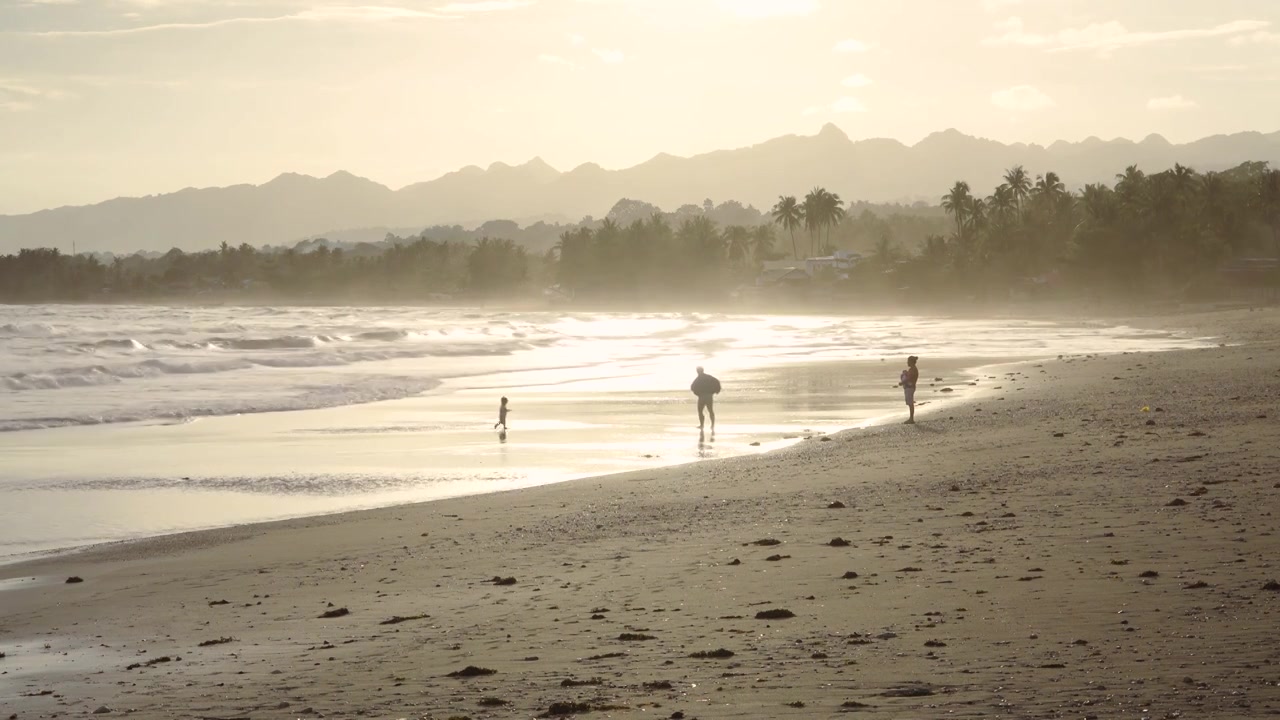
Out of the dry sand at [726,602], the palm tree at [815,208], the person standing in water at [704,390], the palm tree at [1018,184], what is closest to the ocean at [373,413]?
the person standing in water at [704,390]

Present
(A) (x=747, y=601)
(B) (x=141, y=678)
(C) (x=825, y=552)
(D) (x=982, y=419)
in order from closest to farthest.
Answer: (B) (x=141, y=678) < (A) (x=747, y=601) < (C) (x=825, y=552) < (D) (x=982, y=419)

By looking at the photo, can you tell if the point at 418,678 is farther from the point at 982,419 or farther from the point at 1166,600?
the point at 982,419

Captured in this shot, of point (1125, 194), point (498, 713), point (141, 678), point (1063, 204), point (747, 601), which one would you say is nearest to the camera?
point (498, 713)

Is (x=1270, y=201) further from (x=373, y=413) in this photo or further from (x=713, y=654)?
(x=713, y=654)

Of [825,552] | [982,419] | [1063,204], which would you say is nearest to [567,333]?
[982,419]

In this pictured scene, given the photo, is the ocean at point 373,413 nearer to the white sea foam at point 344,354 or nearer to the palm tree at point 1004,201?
the white sea foam at point 344,354

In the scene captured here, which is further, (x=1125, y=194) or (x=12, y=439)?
(x=1125, y=194)

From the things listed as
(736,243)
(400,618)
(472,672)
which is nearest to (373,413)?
(400,618)

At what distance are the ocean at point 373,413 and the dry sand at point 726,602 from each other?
9.42 ft

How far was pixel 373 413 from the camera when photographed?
91.9ft

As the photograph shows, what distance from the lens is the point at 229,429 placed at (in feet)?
81.5

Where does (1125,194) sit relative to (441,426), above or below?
above

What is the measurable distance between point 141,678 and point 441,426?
1751 centimetres

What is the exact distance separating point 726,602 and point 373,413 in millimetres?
20810
